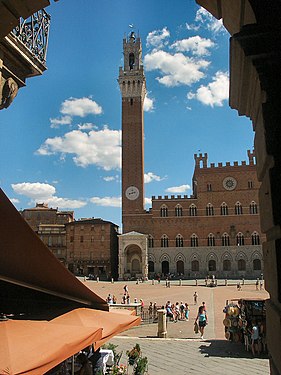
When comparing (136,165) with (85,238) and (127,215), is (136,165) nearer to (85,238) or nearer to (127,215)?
(127,215)

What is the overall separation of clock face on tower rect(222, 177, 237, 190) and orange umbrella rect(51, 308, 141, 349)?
4550cm

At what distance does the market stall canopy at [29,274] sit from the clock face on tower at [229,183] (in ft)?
150

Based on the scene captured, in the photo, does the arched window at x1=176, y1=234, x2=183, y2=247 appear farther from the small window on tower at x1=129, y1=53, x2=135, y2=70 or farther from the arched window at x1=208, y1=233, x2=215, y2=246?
the small window on tower at x1=129, y1=53, x2=135, y2=70

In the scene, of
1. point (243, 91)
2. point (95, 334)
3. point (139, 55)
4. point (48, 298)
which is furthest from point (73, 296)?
point (139, 55)

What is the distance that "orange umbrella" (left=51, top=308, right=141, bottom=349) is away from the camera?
5.23 metres

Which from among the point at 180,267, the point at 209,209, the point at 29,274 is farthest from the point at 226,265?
the point at 29,274

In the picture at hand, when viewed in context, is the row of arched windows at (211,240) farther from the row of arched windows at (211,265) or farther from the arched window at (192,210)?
the arched window at (192,210)

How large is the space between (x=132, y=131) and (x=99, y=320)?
4848 centimetres

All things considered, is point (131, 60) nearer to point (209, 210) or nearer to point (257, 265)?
point (209, 210)

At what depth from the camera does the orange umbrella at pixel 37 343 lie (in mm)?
3326

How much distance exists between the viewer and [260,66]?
2186 millimetres

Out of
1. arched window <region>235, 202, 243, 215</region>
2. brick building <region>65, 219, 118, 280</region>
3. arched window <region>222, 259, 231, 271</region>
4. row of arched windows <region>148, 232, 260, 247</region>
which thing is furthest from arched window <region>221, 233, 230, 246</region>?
brick building <region>65, 219, 118, 280</region>

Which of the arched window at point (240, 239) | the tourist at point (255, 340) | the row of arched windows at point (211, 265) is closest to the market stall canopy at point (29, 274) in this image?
the tourist at point (255, 340)

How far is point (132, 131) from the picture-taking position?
53031 mm
